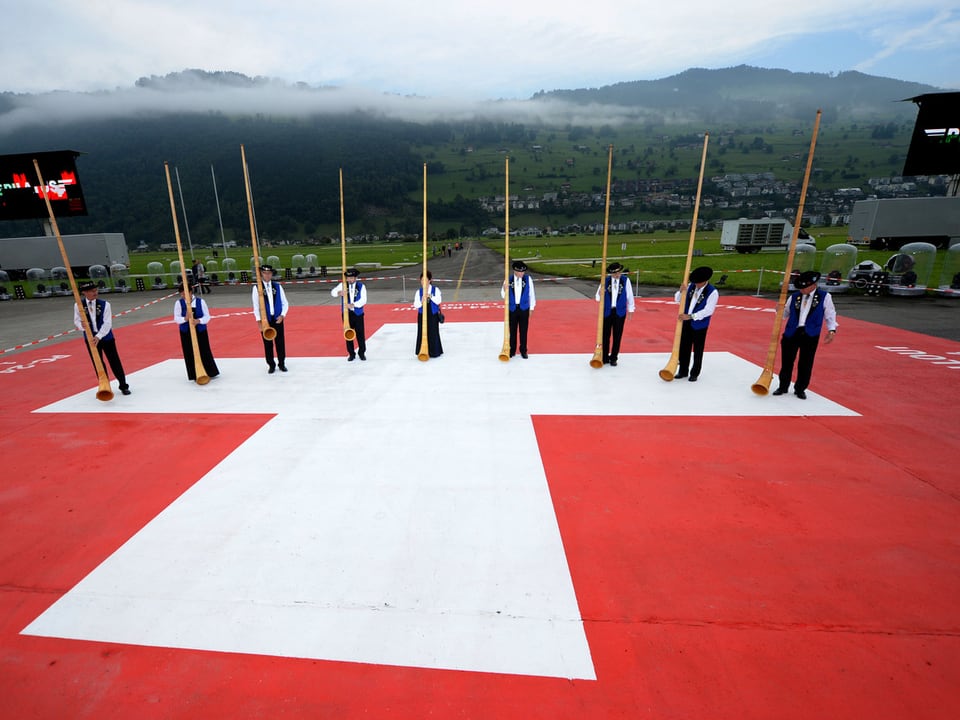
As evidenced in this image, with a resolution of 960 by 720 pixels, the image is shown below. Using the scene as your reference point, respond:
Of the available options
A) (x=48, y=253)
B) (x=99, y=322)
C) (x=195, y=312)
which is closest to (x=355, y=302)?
(x=195, y=312)

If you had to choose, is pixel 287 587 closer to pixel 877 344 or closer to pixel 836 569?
pixel 836 569

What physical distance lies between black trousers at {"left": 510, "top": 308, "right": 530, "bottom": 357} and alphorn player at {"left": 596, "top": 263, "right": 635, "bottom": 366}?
5.53 ft

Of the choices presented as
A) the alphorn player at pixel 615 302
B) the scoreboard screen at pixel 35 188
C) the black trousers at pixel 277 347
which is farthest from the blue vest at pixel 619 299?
the scoreboard screen at pixel 35 188

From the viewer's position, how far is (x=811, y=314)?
7.29m

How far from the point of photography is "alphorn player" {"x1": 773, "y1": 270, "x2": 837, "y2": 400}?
722 cm

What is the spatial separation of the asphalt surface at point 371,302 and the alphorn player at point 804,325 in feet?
26.5

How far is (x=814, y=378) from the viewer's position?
8750 mm

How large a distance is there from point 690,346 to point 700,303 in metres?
0.89

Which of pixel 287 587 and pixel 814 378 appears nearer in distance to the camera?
pixel 287 587

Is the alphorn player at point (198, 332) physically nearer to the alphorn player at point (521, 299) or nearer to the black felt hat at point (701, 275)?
the alphorn player at point (521, 299)

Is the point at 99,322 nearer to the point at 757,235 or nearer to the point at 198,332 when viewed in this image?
the point at 198,332

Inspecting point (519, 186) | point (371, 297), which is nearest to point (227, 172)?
point (519, 186)

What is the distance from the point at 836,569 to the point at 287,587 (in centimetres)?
475

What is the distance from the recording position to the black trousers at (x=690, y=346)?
27.3ft
